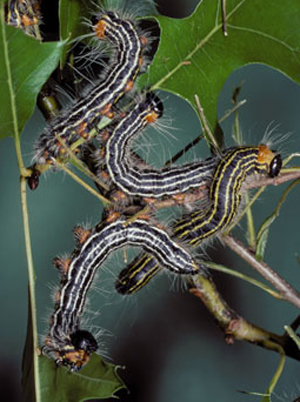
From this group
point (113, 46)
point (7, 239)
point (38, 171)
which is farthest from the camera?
point (7, 239)

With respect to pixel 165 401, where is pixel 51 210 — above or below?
above

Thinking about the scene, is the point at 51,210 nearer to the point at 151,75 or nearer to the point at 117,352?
the point at 117,352

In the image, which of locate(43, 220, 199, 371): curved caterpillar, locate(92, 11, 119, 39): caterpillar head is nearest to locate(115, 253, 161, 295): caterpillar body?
locate(43, 220, 199, 371): curved caterpillar

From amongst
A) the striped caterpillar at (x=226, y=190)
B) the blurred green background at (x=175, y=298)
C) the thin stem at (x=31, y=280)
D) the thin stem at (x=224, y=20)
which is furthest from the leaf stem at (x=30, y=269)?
the blurred green background at (x=175, y=298)

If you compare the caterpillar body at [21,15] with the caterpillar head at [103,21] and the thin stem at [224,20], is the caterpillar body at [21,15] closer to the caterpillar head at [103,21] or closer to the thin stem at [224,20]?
the caterpillar head at [103,21]

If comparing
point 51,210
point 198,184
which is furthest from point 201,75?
point 51,210

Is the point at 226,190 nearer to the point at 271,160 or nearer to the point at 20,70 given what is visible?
the point at 271,160
